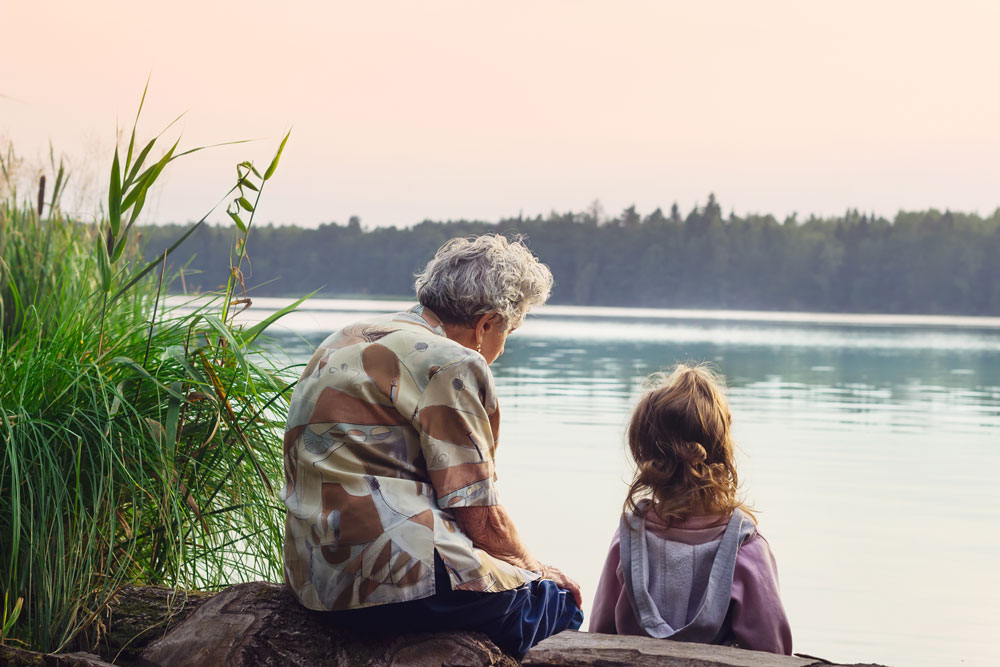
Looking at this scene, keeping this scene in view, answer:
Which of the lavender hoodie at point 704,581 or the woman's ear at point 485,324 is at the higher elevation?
the woman's ear at point 485,324

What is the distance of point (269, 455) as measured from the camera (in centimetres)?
281

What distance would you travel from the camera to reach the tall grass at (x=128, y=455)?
232 centimetres

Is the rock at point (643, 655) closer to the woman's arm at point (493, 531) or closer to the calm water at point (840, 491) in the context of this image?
the woman's arm at point (493, 531)

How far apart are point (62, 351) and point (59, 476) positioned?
49cm

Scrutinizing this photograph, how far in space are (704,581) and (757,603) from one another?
13 cm

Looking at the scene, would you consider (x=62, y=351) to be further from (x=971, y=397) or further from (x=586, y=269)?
(x=586, y=269)

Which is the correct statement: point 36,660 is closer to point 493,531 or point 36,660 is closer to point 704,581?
point 493,531

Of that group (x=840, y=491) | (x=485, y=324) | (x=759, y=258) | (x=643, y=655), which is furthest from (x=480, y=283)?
(x=759, y=258)

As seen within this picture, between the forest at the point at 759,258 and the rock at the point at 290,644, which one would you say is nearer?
the rock at the point at 290,644

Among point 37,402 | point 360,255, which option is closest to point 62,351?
point 37,402

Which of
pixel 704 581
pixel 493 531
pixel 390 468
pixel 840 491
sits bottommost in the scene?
pixel 840 491

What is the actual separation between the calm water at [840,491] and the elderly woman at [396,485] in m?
1.18

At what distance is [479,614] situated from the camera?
2.04m

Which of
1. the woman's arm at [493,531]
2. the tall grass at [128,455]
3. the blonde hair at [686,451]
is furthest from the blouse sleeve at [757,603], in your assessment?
the tall grass at [128,455]
